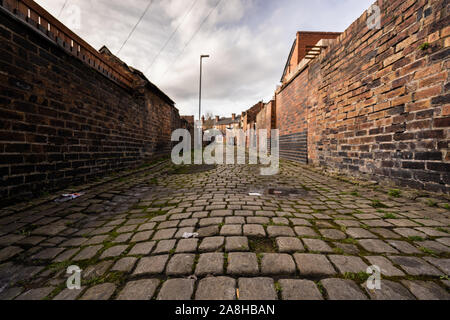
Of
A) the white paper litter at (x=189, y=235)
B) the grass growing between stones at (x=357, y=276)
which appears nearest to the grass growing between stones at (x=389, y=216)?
the grass growing between stones at (x=357, y=276)

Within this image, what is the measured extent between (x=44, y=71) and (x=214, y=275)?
169 inches

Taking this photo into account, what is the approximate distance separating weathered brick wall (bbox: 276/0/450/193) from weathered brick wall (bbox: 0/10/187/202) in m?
5.97

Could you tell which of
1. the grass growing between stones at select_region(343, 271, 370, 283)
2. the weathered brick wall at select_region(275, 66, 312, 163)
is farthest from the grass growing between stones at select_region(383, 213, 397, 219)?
the weathered brick wall at select_region(275, 66, 312, 163)

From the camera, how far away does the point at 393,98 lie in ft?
10.2

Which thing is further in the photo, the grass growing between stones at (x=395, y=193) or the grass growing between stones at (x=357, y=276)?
the grass growing between stones at (x=395, y=193)

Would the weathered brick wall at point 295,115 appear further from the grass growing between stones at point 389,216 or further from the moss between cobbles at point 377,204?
the grass growing between stones at point 389,216

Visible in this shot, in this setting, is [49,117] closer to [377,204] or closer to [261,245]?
[261,245]

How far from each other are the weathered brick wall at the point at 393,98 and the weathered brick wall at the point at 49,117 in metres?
5.97

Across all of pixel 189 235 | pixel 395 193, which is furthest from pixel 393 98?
pixel 189 235

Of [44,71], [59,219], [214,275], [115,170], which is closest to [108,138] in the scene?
[115,170]

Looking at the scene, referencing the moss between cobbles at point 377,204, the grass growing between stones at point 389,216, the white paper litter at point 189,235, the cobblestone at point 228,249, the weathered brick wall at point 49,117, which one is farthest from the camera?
the weathered brick wall at point 49,117

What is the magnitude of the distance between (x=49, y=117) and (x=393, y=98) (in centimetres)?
605

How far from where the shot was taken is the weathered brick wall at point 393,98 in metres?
2.46

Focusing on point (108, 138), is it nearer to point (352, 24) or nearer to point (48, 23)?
point (48, 23)
